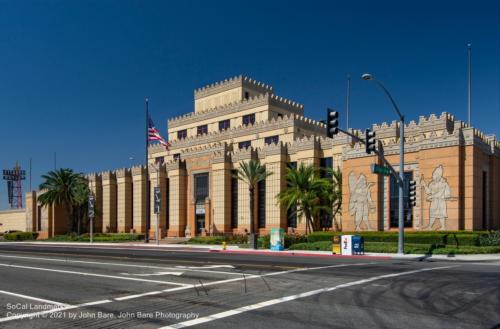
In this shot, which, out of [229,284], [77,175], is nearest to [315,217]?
[229,284]

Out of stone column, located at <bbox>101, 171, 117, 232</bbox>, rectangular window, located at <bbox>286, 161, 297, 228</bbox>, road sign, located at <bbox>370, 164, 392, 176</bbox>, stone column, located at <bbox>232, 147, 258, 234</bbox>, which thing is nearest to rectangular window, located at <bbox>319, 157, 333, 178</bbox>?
rectangular window, located at <bbox>286, 161, 297, 228</bbox>

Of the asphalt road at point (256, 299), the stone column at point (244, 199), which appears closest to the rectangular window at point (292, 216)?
the stone column at point (244, 199)

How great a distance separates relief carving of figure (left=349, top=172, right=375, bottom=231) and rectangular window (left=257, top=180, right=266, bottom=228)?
47.6 ft

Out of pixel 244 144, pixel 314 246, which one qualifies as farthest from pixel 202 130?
pixel 314 246

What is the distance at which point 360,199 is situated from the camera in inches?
1633

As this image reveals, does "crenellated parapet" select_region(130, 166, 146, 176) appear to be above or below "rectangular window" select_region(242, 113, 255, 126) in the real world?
below

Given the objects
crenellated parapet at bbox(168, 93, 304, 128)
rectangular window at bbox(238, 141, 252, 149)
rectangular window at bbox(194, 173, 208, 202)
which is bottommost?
rectangular window at bbox(194, 173, 208, 202)

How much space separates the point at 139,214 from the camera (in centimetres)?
6906

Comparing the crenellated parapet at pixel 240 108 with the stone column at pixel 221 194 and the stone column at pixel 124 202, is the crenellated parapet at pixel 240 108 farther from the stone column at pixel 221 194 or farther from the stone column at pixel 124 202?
the stone column at pixel 124 202

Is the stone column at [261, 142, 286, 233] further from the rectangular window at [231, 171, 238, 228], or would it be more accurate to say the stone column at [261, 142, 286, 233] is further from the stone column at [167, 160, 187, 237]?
the stone column at [167, 160, 187, 237]

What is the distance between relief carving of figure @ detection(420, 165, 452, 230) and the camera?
3650 cm

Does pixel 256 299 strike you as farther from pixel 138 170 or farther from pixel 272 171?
pixel 138 170

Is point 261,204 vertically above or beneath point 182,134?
beneath

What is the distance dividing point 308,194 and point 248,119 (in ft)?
68.5
